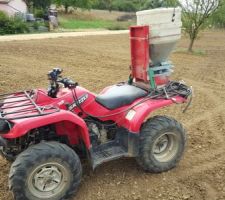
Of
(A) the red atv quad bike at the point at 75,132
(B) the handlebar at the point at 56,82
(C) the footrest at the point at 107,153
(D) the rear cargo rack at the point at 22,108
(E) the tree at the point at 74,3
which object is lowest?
A: (C) the footrest at the point at 107,153

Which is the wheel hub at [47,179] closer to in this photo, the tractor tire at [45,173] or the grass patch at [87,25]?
the tractor tire at [45,173]

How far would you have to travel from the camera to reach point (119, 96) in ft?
15.8

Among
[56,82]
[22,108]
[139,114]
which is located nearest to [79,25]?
[56,82]

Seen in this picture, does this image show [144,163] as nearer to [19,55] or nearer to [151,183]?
[151,183]

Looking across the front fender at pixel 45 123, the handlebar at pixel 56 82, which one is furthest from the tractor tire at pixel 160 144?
the handlebar at pixel 56 82

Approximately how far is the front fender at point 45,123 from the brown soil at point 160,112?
2.59 ft

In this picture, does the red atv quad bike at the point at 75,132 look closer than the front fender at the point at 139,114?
Yes

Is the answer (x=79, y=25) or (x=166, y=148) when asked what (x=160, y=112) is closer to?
(x=166, y=148)

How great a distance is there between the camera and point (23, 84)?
970 cm

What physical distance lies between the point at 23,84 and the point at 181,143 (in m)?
5.66

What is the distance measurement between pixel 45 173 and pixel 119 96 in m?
1.35

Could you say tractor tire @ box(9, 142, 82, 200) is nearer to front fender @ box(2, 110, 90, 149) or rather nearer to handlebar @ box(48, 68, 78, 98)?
front fender @ box(2, 110, 90, 149)

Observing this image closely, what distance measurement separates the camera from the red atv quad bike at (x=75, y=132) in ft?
13.0

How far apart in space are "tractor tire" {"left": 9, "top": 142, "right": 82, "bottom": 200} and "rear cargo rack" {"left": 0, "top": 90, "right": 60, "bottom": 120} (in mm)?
338
